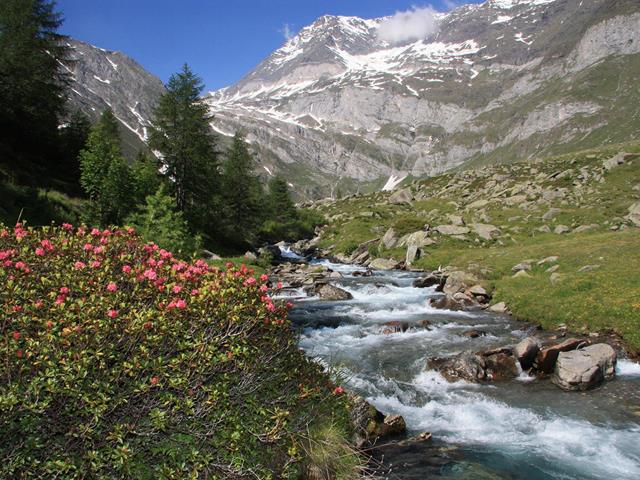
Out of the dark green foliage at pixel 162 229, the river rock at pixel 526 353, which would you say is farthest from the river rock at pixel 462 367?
A: the dark green foliage at pixel 162 229

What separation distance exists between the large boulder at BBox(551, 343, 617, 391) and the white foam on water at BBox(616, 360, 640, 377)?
459 millimetres

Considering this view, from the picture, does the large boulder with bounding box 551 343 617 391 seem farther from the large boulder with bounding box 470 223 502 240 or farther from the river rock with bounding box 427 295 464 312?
the large boulder with bounding box 470 223 502 240

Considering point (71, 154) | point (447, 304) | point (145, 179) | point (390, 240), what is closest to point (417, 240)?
point (390, 240)

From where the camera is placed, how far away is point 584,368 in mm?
14414

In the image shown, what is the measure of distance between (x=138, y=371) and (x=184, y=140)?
4214cm

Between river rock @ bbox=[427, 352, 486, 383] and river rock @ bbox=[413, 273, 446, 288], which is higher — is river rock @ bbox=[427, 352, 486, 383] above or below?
below

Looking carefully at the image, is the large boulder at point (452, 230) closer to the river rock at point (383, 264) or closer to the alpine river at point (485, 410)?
the river rock at point (383, 264)

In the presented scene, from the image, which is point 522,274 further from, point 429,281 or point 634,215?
point 634,215

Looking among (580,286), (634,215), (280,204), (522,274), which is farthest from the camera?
(280,204)

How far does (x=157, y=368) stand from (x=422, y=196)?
10194 centimetres

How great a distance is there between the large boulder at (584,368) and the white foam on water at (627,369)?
0.46m

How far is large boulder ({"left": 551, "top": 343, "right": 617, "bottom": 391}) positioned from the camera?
14117 mm

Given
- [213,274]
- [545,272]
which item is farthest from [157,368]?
[545,272]

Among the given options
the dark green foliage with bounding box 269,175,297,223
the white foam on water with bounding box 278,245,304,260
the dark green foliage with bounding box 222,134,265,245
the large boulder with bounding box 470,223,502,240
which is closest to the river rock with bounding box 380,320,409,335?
the large boulder with bounding box 470,223,502,240
